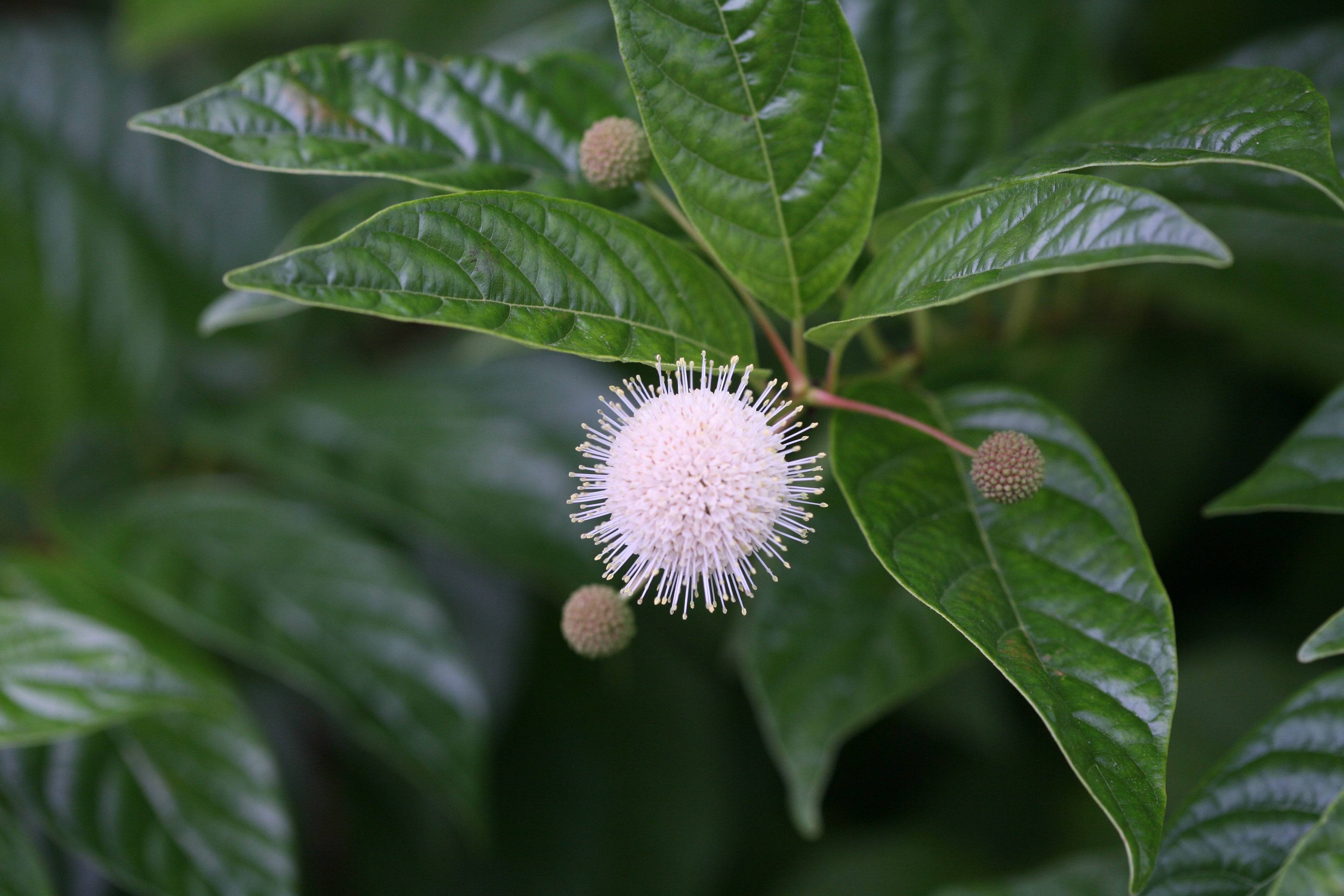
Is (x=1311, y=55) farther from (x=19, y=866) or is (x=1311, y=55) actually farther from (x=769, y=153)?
(x=19, y=866)

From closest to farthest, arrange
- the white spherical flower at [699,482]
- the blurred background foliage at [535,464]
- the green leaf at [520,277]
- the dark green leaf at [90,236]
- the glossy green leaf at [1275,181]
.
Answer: the green leaf at [520,277], the white spherical flower at [699,482], the glossy green leaf at [1275,181], the blurred background foliage at [535,464], the dark green leaf at [90,236]

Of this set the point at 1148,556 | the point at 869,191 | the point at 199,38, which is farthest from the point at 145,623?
the point at 199,38

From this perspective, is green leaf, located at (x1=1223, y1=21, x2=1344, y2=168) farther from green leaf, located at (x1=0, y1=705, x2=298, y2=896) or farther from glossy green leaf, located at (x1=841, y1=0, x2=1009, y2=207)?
green leaf, located at (x1=0, y1=705, x2=298, y2=896)

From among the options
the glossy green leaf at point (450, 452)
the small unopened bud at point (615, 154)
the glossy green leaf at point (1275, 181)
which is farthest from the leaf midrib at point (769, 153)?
the glossy green leaf at point (450, 452)

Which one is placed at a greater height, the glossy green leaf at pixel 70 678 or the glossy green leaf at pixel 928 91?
the glossy green leaf at pixel 928 91

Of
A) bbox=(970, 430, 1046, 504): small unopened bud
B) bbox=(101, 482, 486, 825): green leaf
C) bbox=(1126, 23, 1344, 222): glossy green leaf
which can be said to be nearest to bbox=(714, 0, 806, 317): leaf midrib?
bbox=(970, 430, 1046, 504): small unopened bud

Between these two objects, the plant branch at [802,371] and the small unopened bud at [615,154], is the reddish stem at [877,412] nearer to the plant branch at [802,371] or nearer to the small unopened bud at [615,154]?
the plant branch at [802,371]
